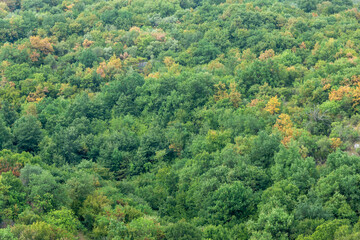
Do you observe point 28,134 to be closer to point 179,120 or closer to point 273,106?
point 179,120

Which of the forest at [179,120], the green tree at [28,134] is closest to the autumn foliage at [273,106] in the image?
the forest at [179,120]

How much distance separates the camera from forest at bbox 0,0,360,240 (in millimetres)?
54969

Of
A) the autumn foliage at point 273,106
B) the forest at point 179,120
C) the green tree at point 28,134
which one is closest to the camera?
the forest at point 179,120

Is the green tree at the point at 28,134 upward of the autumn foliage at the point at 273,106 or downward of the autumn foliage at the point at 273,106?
downward

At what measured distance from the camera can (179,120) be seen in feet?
265

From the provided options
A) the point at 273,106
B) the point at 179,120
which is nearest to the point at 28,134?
the point at 179,120

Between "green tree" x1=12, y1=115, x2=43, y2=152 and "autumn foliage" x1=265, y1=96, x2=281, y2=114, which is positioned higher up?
"autumn foliage" x1=265, y1=96, x2=281, y2=114

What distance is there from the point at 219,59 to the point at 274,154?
3447 centimetres

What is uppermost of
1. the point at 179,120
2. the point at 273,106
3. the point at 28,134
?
the point at 273,106

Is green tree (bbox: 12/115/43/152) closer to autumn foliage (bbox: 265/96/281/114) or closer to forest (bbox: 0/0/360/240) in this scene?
forest (bbox: 0/0/360/240)

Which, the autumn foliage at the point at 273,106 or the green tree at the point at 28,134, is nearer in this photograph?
the autumn foliage at the point at 273,106

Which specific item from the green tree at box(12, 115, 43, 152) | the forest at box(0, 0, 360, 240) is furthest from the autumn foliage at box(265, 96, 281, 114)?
the green tree at box(12, 115, 43, 152)

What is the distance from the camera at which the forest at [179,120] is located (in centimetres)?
5497

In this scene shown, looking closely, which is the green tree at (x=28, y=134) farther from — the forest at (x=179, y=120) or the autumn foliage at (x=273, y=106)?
the autumn foliage at (x=273, y=106)
